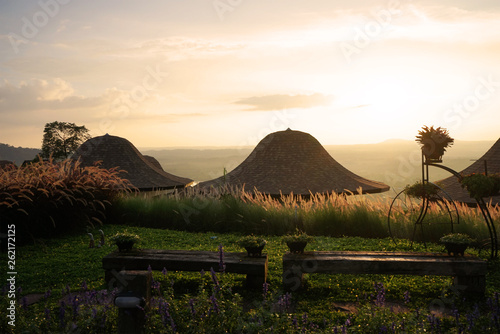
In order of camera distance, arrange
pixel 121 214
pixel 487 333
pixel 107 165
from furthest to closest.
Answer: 1. pixel 107 165
2. pixel 121 214
3. pixel 487 333

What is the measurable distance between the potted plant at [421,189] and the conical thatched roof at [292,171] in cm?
547

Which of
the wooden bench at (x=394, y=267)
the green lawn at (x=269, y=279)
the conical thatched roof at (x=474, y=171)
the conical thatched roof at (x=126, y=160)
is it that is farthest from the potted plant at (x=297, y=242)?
the conical thatched roof at (x=126, y=160)

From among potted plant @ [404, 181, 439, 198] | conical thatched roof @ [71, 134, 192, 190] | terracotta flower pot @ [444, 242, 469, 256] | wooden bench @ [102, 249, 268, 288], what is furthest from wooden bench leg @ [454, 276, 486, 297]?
conical thatched roof @ [71, 134, 192, 190]

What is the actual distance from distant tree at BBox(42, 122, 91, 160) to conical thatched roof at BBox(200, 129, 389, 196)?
A: 11583 millimetres

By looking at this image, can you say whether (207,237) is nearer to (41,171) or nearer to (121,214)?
(121,214)

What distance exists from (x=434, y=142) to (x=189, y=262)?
4237mm

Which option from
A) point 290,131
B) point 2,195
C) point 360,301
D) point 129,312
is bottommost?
point 360,301

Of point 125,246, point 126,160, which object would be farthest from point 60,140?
point 125,246

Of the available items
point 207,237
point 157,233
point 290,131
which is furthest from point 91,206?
point 290,131

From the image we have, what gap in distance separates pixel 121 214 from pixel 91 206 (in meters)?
0.96

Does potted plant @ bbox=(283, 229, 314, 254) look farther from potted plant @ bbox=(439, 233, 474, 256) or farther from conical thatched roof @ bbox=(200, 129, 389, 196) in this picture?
conical thatched roof @ bbox=(200, 129, 389, 196)

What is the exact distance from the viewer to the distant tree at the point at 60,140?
22609mm

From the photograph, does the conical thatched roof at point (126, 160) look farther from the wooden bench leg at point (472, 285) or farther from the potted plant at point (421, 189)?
the wooden bench leg at point (472, 285)

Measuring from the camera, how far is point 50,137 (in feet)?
74.2
